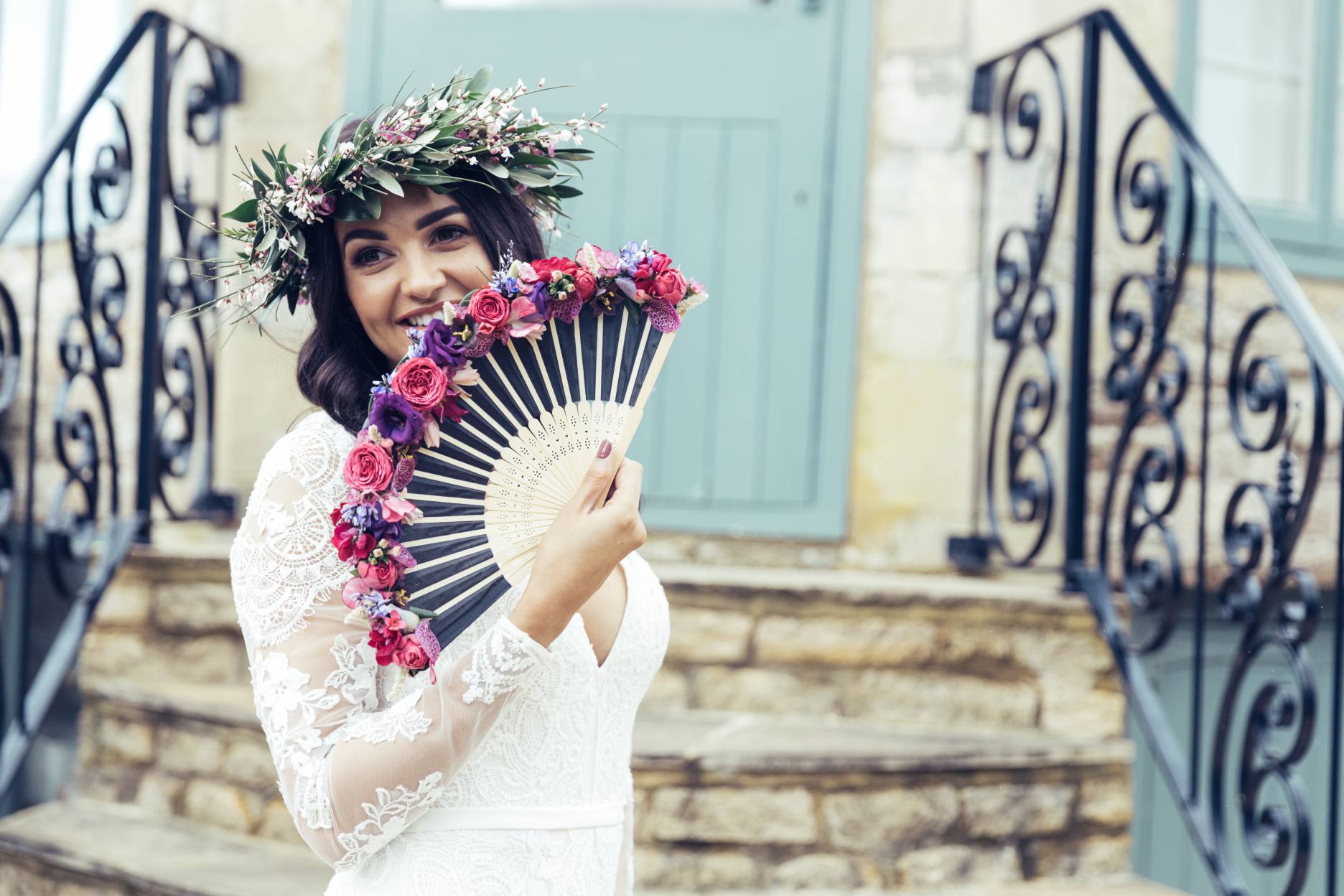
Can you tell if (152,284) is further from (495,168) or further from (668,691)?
(495,168)

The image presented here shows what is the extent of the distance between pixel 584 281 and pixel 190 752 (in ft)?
7.38

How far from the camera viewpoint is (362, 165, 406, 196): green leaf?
5.48 ft

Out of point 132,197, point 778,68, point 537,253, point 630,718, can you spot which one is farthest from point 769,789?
point 132,197

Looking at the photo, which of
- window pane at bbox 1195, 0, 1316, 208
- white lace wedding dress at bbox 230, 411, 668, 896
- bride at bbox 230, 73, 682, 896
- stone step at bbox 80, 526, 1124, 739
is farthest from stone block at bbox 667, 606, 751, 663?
window pane at bbox 1195, 0, 1316, 208

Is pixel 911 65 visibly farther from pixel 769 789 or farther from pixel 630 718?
pixel 630 718

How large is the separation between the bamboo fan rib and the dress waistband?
260 millimetres

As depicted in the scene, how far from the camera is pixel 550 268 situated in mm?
1524

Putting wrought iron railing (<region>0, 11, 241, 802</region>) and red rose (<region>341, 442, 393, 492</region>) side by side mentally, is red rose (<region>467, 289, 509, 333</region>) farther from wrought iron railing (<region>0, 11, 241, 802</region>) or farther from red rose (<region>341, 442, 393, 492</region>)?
wrought iron railing (<region>0, 11, 241, 802</region>)

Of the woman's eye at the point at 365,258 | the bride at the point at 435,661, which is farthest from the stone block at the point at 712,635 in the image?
the woman's eye at the point at 365,258

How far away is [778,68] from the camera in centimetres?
397

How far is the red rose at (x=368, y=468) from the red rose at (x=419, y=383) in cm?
7

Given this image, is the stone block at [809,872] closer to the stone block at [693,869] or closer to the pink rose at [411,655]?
the stone block at [693,869]

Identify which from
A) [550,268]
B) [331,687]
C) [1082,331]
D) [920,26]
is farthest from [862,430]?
[331,687]

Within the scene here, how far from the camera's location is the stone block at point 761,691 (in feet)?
11.0
